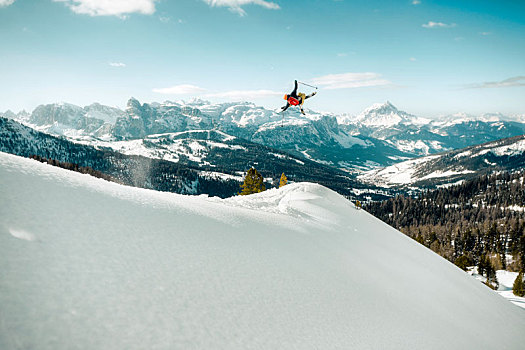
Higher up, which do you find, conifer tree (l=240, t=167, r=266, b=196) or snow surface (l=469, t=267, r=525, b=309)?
conifer tree (l=240, t=167, r=266, b=196)

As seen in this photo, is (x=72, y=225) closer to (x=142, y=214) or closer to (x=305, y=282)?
(x=142, y=214)

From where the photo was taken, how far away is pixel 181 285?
7.39 metres

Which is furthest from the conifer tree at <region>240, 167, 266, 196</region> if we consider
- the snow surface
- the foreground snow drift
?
the snow surface

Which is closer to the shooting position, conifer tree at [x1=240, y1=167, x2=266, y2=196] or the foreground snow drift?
the foreground snow drift

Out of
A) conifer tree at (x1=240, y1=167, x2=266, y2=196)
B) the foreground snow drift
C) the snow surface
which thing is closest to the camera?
the foreground snow drift

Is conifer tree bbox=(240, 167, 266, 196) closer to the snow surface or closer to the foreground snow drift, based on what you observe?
the foreground snow drift

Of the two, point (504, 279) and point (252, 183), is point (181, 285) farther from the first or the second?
point (504, 279)

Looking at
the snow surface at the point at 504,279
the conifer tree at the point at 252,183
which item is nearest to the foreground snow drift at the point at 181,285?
the conifer tree at the point at 252,183

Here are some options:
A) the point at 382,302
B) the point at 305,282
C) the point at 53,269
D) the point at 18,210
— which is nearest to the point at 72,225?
the point at 18,210

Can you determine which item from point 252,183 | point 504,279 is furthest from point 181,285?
point 504,279

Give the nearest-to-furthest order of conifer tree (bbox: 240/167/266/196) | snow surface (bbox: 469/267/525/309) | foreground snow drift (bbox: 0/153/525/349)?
foreground snow drift (bbox: 0/153/525/349) → conifer tree (bbox: 240/167/266/196) → snow surface (bbox: 469/267/525/309)

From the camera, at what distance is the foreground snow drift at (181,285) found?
5293mm

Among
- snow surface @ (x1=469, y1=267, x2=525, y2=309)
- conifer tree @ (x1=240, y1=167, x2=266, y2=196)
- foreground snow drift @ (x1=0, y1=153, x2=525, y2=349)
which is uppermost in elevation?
foreground snow drift @ (x1=0, y1=153, x2=525, y2=349)

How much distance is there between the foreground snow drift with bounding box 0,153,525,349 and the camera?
5.29 m
